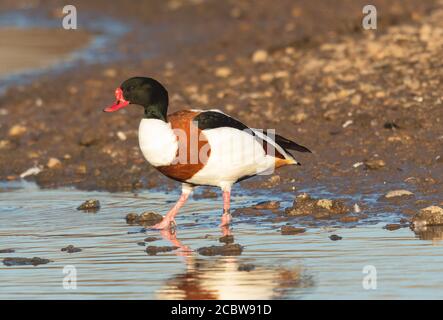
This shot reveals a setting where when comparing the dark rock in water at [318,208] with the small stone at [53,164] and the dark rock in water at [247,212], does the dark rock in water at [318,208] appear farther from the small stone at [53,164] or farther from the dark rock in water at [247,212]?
the small stone at [53,164]

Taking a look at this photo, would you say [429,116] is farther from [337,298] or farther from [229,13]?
[229,13]

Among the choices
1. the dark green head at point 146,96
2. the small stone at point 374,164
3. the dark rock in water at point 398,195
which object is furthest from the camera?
the small stone at point 374,164

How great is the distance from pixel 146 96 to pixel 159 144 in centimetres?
62

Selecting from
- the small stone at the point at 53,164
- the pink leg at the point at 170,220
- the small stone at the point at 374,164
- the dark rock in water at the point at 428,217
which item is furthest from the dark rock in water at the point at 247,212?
the small stone at the point at 53,164

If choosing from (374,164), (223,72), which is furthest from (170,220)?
(223,72)

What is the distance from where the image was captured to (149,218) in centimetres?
1025

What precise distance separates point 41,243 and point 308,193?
2.96m

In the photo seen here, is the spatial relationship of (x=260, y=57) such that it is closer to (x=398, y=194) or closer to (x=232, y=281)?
(x=398, y=194)

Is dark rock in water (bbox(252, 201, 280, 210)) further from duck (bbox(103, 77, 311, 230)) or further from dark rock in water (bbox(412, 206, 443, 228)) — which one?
dark rock in water (bbox(412, 206, 443, 228))

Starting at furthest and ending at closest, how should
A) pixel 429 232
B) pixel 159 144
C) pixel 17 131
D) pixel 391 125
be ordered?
1. pixel 17 131
2. pixel 391 125
3. pixel 159 144
4. pixel 429 232

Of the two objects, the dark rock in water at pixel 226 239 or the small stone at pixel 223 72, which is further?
the small stone at pixel 223 72

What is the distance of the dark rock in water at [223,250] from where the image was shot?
854 centimetres

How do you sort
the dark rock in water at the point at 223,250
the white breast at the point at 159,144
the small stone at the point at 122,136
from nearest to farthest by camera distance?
the dark rock in water at the point at 223,250, the white breast at the point at 159,144, the small stone at the point at 122,136

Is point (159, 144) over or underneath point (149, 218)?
over
